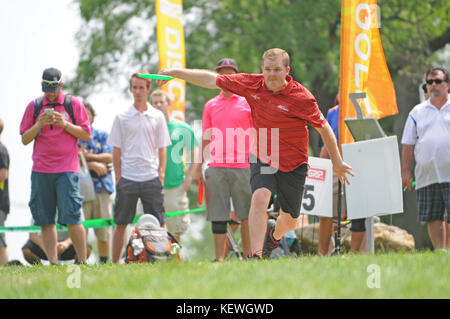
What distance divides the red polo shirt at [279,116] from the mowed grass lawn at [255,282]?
1.60 meters

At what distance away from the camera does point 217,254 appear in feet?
29.2

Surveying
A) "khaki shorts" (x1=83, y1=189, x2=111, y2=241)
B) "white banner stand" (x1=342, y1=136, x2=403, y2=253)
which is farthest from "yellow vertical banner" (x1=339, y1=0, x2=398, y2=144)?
"khaki shorts" (x1=83, y1=189, x2=111, y2=241)

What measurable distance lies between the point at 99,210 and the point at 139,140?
6.91 feet

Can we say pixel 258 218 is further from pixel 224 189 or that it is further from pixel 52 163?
pixel 52 163

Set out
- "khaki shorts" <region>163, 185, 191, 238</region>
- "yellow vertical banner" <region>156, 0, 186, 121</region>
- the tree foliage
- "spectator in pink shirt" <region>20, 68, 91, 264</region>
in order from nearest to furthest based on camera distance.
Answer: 1. "spectator in pink shirt" <region>20, 68, 91, 264</region>
2. "khaki shorts" <region>163, 185, 191, 238</region>
3. "yellow vertical banner" <region>156, 0, 186, 121</region>
4. the tree foliage

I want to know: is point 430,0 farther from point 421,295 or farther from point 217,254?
point 421,295

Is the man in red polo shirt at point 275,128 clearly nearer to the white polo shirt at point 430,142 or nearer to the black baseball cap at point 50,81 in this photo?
the black baseball cap at point 50,81

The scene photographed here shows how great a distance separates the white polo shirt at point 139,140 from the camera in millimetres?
8836

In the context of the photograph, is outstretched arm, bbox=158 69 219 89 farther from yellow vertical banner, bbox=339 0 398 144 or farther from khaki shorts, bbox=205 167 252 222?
yellow vertical banner, bbox=339 0 398 144

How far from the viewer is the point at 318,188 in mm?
9695

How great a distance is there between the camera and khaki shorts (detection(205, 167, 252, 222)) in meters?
8.91
